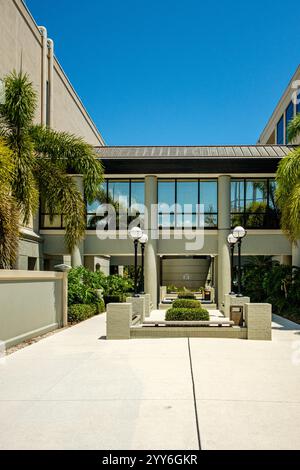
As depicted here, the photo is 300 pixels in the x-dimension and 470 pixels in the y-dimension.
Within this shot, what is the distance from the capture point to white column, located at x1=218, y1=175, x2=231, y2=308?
25.1m

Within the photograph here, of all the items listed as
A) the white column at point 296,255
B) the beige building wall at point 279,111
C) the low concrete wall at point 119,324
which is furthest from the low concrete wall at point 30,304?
the beige building wall at point 279,111

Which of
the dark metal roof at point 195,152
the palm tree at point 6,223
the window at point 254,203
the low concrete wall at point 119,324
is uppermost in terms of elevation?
the dark metal roof at point 195,152

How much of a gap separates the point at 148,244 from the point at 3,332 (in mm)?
14956

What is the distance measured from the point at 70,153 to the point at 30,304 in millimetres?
7592

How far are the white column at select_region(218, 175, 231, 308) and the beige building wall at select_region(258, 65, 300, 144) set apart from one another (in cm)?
863

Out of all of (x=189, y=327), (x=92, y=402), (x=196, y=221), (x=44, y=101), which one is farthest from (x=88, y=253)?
(x=92, y=402)

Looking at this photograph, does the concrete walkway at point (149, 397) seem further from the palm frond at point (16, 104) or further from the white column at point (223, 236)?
the white column at point (223, 236)

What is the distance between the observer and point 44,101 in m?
28.3

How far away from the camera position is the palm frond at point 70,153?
18109 millimetres

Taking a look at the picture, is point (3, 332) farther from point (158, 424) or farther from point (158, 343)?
point (158, 424)

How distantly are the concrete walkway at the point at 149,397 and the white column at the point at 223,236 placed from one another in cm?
1318

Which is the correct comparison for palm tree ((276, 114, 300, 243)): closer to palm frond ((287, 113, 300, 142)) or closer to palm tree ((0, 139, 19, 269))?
palm frond ((287, 113, 300, 142))

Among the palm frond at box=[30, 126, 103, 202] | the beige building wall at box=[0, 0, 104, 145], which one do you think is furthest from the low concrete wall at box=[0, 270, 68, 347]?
the beige building wall at box=[0, 0, 104, 145]

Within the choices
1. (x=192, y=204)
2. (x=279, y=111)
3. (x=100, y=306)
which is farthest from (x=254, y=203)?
(x=279, y=111)
